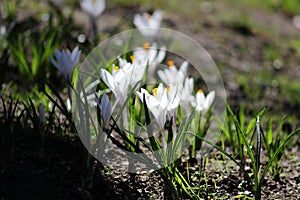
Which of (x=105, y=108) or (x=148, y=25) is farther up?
(x=148, y=25)

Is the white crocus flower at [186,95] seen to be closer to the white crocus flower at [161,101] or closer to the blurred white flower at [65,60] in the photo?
the white crocus flower at [161,101]

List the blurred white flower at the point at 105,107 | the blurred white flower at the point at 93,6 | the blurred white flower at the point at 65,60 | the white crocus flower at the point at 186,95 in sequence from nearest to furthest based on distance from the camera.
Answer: the blurred white flower at the point at 105,107 → the blurred white flower at the point at 65,60 → the white crocus flower at the point at 186,95 → the blurred white flower at the point at 93,6

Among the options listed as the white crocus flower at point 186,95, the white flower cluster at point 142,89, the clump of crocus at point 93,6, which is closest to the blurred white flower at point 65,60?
the white flower cluster at point 142,89

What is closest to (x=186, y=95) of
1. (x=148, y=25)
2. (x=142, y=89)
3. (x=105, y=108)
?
(x=142, y=89)

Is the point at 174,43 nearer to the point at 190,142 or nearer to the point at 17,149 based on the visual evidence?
the point at 190,142

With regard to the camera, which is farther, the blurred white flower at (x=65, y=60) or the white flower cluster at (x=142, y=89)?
the blurred white flower at (x=65, y=60)

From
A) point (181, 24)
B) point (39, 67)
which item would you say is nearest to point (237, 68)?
point (181, 24)

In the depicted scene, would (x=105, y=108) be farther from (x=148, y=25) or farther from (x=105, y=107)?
(x=148, y=25)

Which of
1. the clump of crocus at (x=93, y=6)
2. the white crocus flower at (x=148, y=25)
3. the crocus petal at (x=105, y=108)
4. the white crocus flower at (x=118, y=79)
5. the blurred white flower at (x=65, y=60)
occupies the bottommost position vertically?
the crocus petal at (x=105, y=108)

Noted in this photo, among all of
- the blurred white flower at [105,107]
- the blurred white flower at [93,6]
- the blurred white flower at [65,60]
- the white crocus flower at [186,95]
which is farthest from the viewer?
the blurred white flower at [93,6]

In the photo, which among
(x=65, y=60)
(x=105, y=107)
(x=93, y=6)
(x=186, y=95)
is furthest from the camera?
(x=93, y=6)

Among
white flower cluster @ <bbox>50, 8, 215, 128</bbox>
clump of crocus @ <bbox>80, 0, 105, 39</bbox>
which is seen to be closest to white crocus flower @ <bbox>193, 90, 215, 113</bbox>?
white flower cluster @ <bbox>50, 8, 215, 128</bbox>
